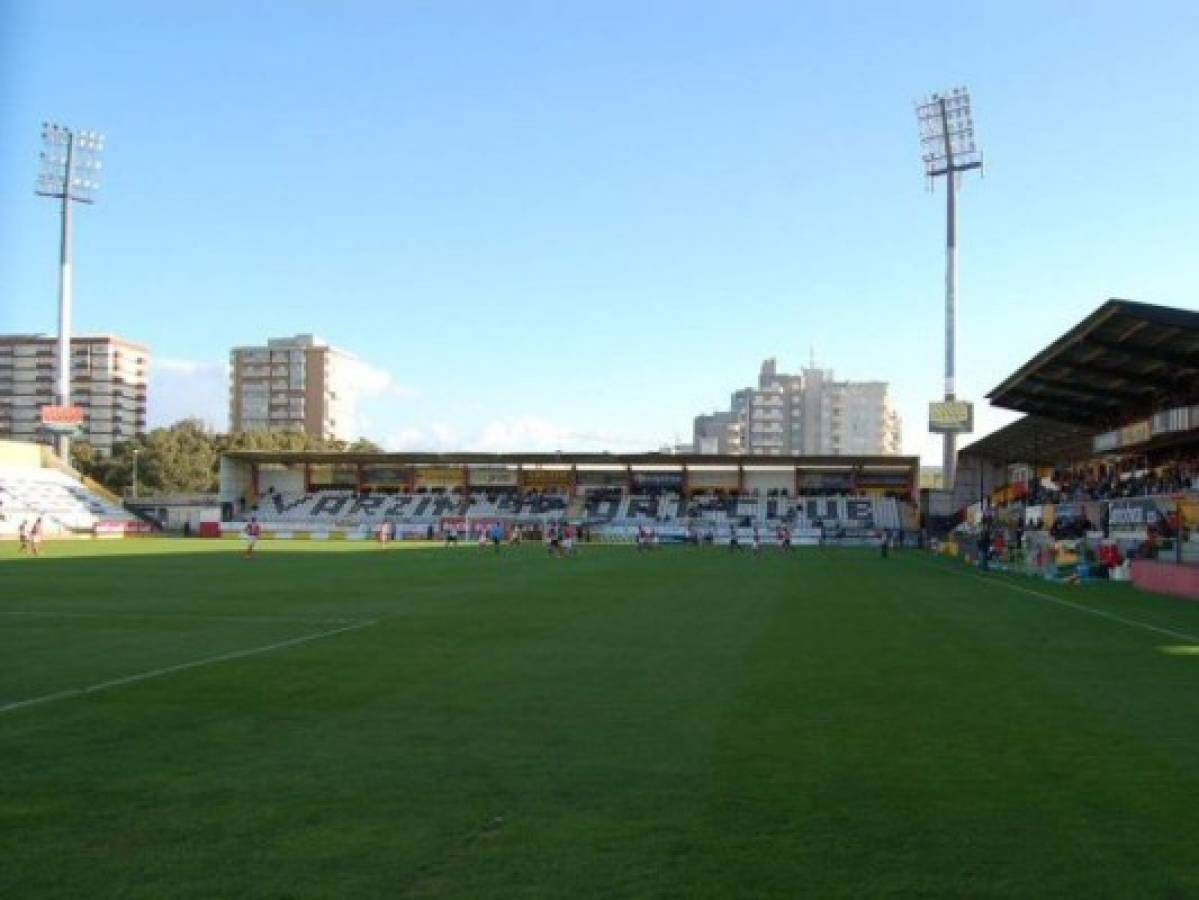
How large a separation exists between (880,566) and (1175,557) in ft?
53.2

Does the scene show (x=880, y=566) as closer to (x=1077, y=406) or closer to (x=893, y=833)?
(x=1077, y=406)

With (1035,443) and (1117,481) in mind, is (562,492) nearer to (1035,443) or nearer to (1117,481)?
(1035,443)

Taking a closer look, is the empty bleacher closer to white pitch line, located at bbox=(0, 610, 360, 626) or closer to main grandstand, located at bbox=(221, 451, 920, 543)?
main grandstand, located at bbox=(221, 451, 920, 543)

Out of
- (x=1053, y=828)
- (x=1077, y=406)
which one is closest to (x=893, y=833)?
(x=1053, y=828)

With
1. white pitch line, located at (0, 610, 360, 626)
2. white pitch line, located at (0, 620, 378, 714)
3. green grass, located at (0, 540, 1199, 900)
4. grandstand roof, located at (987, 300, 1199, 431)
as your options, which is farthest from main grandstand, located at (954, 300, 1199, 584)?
white pitch line, located at (0, 620, 378, 714)

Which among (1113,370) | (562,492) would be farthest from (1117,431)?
(562,492)

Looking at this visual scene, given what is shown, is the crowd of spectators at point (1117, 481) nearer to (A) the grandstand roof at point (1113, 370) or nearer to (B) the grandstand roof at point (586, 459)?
(A) the grandstand roof at point (1113, 370)

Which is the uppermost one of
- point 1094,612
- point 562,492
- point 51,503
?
point 562,492

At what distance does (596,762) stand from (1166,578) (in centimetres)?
2761

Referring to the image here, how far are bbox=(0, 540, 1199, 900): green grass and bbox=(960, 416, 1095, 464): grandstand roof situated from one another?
46.4 metres

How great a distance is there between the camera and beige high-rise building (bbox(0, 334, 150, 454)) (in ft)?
518

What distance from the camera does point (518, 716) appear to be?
10.3m

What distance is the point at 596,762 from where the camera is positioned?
837cm

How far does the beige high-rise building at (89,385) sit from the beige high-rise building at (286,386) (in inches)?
612
